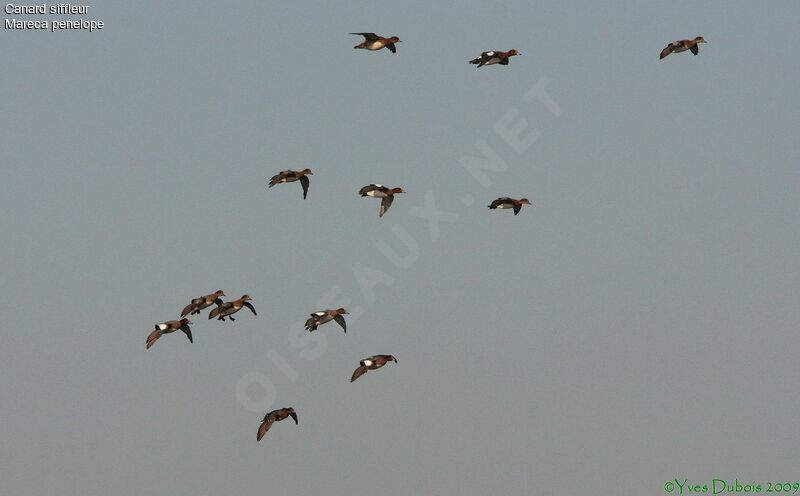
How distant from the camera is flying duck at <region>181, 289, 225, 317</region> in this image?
113925mm

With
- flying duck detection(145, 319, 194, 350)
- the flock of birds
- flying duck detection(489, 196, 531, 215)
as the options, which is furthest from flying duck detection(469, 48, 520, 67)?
flying duck detection(145, 319, 194, 350)

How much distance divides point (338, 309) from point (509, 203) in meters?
19.7

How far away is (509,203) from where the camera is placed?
120m

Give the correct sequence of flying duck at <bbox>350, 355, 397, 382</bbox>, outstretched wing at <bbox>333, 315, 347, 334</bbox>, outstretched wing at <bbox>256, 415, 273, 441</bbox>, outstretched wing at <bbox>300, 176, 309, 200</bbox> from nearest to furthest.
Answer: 1. outstretched wing at <bbox>256, 415, 273, 441</bbox>
2. flying duck at <bbox>350, 355, 397, 382</bbox>
3. outstretched wing at <bbox>333, 315, 347, 334</bbox>
4. outstretched wing at <bbox>300, 176, 309, 200</bbox>

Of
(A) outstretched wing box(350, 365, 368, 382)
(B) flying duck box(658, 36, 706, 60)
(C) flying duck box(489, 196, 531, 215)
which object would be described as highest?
(B) flying duck box(658, 36, 706, 60)

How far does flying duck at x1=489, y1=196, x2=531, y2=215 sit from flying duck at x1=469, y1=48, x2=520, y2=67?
13483mm

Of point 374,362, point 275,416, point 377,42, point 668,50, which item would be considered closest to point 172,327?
point 275,416

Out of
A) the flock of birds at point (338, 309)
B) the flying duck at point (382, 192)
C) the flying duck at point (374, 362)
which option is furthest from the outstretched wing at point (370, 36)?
the flying duck at point (374, 362)

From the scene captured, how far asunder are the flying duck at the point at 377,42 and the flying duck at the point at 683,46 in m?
25.8

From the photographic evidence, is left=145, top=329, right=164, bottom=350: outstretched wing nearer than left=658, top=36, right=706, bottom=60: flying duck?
Yes

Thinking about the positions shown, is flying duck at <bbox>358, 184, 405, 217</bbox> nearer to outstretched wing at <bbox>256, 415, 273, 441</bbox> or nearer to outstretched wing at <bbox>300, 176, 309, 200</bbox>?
outstretched wing at <bbox>300, 176, 309, 200</bbox>

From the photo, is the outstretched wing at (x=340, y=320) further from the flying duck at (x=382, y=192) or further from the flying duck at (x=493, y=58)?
the flying duck at (x=493, y=58)

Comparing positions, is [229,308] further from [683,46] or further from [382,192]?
[683,46]

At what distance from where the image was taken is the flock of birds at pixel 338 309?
360 feet
